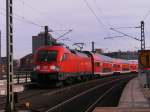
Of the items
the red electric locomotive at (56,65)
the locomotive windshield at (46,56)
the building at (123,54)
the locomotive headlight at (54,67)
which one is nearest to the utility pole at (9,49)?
the red electric locomotive at (56,65)

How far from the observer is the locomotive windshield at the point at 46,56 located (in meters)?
39.7

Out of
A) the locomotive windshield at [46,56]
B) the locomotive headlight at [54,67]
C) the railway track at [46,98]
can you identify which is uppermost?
the locomotive windshield at [46,56]

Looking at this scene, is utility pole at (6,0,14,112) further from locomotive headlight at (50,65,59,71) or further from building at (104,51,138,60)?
building at (104,51,138,60)

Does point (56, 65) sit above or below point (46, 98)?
above

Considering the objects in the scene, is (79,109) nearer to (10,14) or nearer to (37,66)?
(10,14)

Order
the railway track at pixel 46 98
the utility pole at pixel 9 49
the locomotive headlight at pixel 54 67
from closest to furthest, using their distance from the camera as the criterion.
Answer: the utility pole at pixel 9 49, the railway track at pixel 46 98, the locomotive headlight at pixel 54 67

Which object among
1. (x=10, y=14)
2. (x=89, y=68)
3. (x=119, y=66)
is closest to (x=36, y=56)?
(x=89, y=68)

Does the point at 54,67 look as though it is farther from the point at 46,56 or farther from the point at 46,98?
the point at 46,98

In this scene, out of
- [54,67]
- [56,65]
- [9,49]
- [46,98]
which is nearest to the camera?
[9,49]

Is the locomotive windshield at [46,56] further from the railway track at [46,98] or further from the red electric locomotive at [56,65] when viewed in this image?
the railway track at [46,98]

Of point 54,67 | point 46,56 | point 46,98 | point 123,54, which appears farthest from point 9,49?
point 123,54

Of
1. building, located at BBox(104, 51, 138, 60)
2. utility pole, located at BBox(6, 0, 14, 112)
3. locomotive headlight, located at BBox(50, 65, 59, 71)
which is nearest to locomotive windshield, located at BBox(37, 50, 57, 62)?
locomotive headlight, located at BBox(50, 65, 59, 71)

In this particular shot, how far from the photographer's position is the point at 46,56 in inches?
1569

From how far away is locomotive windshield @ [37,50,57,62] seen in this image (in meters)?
39.7
